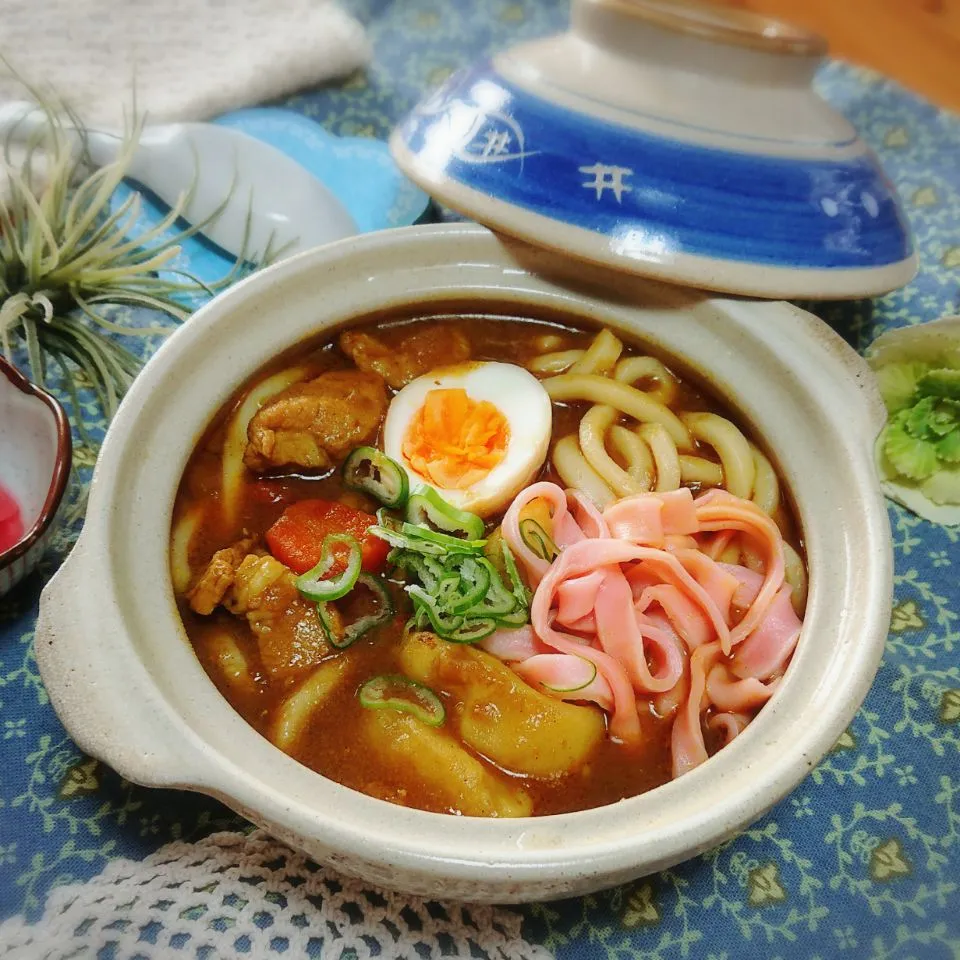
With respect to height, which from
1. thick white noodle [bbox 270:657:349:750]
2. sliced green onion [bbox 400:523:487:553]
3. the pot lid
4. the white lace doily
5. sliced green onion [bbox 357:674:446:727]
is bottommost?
the white lace doily

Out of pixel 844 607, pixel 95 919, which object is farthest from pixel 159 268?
pixel 844 607

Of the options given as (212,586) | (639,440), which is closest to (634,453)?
(639,440)

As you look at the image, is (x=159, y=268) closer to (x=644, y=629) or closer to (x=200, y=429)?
(x=200, y=429)

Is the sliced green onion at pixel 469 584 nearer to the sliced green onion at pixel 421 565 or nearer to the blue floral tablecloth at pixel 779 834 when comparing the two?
the sliced green onion at pixel 421 565

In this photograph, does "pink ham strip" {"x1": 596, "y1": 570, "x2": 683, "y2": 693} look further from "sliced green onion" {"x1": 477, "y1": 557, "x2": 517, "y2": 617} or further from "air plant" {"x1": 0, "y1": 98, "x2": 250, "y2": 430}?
"air plant" {"x1": 0, "y1": 98, "x2": 250, "y2": 430}

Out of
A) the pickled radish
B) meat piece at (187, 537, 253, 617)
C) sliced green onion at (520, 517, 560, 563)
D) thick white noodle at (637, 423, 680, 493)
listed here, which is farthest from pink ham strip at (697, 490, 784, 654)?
the pickled radish

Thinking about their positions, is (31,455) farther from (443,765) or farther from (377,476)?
(443,765)
